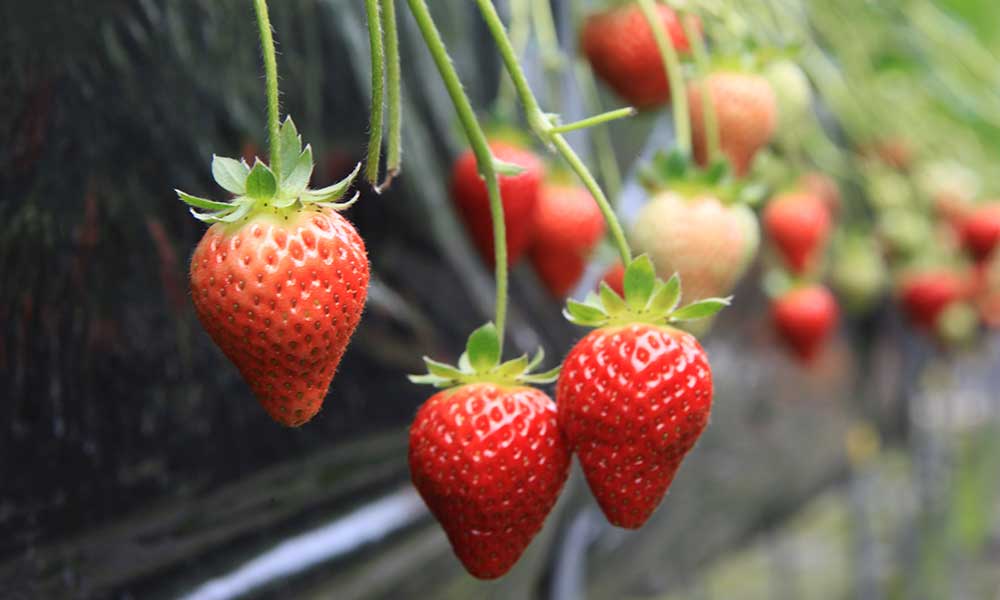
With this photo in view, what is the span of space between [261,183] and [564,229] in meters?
0.40

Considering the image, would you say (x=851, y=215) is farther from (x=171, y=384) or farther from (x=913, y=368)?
(x=171, y=384)

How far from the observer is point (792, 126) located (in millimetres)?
1001

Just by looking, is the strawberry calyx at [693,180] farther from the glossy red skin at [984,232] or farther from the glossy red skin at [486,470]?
the glossy red skin at [984,232]

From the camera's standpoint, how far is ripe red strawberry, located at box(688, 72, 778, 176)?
74 cm

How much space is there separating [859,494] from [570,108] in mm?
1755

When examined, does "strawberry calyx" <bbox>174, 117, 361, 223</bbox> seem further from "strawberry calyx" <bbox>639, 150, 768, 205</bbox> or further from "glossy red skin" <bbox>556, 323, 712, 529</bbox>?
"strawberry calyx" <bbox>639, 150, 768, 205</bbox>

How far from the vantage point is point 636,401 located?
463mm

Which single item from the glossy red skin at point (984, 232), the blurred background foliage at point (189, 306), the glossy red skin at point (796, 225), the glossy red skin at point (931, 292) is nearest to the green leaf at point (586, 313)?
the blurred background foliage at point (189, 306)

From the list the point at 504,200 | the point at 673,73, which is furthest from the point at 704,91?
the point at 504,200

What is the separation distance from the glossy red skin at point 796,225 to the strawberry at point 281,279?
2.35 feet

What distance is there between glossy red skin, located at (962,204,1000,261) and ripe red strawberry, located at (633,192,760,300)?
823 mm

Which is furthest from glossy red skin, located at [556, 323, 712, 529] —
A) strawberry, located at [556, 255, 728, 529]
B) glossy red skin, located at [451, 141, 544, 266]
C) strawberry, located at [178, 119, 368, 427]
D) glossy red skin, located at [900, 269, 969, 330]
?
glossy red skin, located at [900, 269, 969, 330]

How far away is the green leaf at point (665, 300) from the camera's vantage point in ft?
1.58

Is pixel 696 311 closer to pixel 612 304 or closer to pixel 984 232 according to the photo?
pixel 612 304
